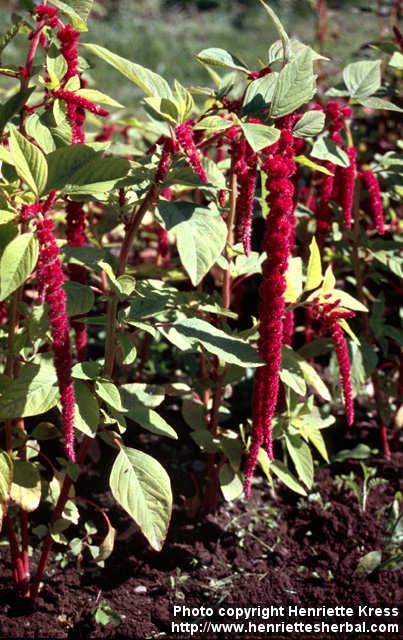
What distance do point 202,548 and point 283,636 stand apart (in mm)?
373

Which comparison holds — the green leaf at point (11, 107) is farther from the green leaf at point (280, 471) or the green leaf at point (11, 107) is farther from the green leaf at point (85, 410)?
the green leaf at point (280, 471)

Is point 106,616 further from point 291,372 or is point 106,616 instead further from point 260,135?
point 260,135

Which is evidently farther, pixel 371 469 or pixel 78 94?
pixel 371 469

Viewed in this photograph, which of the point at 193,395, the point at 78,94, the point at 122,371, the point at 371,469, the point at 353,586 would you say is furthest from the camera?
the point at 122,371

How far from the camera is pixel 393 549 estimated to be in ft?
7.18

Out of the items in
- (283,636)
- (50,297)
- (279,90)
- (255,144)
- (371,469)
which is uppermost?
(279,90)

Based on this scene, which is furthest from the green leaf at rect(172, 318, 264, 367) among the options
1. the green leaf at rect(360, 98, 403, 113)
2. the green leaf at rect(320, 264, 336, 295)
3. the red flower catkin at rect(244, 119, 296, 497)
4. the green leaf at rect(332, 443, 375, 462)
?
the green leaf at rect(332, 443, 375, 462)

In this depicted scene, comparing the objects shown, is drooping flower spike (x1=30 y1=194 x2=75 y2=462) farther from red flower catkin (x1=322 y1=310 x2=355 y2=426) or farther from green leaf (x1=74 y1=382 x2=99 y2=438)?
red flower catkin (x1=322 y1=310 x2=355 y2=426)

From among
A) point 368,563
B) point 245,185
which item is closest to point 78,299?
point 245,185

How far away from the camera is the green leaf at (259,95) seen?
140 centimetres

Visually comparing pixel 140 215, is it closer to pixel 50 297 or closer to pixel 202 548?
pixel 50 297

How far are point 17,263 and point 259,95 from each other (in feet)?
1.82

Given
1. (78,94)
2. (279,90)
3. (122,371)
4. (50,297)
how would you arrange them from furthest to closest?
1. (122,371)
2. (78,94)
3. (279,90)
4. (50,297)

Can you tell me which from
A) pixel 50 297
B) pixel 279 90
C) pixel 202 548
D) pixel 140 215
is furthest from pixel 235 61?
pixel 202 548
